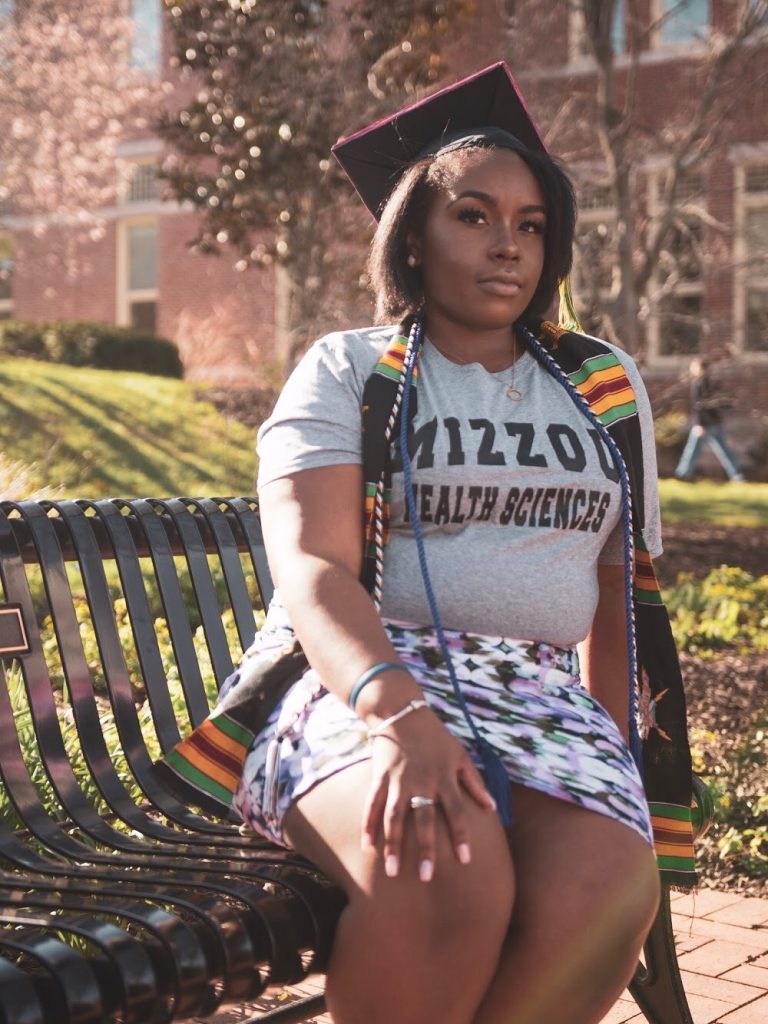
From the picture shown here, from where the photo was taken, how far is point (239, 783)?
2.31m

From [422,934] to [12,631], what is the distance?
1.29 metres

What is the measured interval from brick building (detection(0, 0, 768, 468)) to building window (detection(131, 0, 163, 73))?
0.04m

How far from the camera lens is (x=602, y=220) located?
15.3m

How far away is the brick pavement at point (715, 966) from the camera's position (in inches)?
121

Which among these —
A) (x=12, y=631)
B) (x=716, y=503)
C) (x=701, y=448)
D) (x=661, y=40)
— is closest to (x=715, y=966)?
(x=12, y=631)

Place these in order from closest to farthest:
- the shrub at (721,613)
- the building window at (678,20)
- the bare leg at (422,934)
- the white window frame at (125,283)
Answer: the bare leg at (422,934) → the shrub at (721,613) → the building window at (678,20) → the white window frame at (125,283)

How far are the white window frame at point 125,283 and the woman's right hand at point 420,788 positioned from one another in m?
22.3

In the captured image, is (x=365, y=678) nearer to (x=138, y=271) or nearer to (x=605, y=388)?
(x=605, y=388)

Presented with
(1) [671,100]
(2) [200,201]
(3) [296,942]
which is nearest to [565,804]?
(3) [296,942]

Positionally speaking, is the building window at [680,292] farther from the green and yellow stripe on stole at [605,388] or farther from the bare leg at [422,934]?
the bare leg at [422,934]

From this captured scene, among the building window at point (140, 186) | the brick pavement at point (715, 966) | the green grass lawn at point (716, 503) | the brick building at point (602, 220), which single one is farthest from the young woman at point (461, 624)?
the building window at point (140, 186)

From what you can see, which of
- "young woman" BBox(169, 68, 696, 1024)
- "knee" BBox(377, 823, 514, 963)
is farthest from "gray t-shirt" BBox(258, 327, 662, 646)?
"knee" BBox(377, 823, 514, 963)

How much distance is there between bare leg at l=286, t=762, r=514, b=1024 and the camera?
1.83 meters

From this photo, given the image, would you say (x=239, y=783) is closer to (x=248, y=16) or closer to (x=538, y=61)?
(x=248, y=16)
